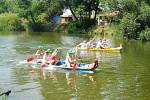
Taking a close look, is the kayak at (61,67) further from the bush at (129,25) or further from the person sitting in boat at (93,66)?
the bush at (129,25)

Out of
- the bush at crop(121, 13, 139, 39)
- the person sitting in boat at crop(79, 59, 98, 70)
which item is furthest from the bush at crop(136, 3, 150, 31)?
the person sitting in boat at crop(79, 59, 98, 70)

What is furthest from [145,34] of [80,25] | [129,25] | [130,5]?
[80,25]

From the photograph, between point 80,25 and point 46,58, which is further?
point 80,25

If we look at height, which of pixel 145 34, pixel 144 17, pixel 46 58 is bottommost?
pixel 46 58

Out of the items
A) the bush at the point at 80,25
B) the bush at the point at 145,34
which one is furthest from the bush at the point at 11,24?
the bush at the point at 145,34

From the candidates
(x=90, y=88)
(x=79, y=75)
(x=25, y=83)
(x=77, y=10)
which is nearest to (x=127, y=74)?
(x=79, y=75)

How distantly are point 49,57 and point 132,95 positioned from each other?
1022cm

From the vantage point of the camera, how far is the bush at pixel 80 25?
73.2 m

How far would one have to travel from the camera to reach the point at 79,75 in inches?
1041

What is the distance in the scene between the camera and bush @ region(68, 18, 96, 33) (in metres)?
73.2

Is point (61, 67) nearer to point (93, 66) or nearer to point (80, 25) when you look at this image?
point (93, 66)

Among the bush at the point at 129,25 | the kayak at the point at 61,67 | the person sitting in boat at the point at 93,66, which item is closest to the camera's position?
the person sitting in boat at the point at 93,66

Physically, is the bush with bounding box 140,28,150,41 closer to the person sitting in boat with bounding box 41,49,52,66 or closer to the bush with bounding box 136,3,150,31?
the bush with bounding box 136,3,150,31

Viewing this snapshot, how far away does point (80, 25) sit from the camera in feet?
242
